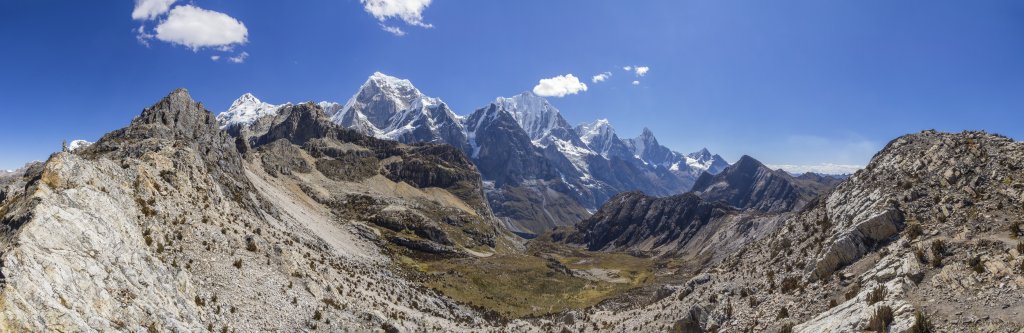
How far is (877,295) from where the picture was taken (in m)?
22.4

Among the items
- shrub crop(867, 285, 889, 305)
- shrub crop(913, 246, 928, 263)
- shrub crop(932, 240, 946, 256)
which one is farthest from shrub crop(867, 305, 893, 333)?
shrub crop(932, 240, 946, 256)

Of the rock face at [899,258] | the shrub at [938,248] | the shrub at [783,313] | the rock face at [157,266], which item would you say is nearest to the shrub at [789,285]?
the rock face at [899,258]

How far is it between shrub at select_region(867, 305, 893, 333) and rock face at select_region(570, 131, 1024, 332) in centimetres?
4

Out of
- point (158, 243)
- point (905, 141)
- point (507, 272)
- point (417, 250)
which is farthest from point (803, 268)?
point (417, 250)

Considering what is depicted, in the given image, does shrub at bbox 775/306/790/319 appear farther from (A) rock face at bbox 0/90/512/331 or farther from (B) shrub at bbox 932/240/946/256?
(A) rock face at bbox 0/90/512/331

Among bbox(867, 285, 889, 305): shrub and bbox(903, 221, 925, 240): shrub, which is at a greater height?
bbox(903, 221, 925, 240): shrub

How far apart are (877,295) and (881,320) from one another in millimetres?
2669

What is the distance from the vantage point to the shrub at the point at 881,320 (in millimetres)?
20000

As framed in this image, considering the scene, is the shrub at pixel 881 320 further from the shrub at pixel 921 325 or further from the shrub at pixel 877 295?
the shrub at pixel 877 295

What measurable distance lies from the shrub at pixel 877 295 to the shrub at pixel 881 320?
1670 mm

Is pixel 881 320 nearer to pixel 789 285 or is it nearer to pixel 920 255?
pixel 920 255

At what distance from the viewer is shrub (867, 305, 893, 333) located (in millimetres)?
20000

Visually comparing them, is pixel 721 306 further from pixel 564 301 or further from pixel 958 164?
pixel 564 301

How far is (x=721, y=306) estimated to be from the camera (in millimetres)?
34219
